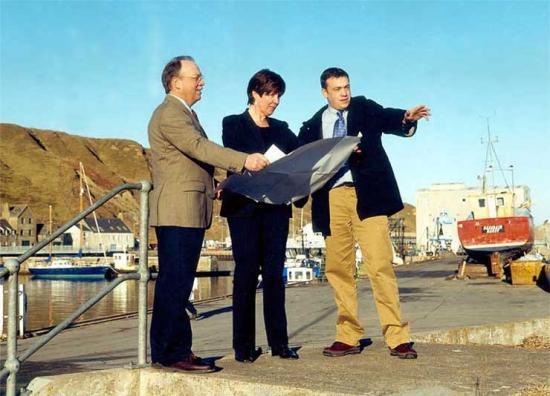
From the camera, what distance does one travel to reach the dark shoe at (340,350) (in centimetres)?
519

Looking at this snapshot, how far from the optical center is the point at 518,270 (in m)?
19.9

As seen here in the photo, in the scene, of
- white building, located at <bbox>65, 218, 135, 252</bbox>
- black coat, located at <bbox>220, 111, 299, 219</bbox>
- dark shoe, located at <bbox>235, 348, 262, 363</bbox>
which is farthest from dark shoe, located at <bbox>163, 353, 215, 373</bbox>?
white building, located at <bbox>65, 218, 135, 252</bbox>

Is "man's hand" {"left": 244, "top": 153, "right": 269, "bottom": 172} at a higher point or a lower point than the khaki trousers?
higher

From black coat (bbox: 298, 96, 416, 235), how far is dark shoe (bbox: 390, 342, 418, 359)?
92 cm

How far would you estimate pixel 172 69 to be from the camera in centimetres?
470

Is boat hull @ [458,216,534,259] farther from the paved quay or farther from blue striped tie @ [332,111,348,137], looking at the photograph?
blue striped tie @ [332,111,348,137]

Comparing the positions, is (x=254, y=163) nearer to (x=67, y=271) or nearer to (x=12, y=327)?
(x=12, y=327)

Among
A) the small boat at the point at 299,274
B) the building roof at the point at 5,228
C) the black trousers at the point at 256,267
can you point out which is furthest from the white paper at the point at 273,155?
the building roof at the point at 5,228

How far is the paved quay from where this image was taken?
4.02 meters

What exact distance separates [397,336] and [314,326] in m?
5.89

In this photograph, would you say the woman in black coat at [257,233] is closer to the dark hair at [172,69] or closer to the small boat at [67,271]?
the dark hair at [172,69]

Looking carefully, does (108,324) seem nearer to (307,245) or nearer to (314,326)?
(314,326)

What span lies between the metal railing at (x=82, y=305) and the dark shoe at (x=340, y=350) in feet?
4.44

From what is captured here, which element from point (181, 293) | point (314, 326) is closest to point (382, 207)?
point (181, 293)
